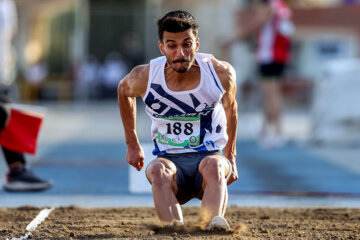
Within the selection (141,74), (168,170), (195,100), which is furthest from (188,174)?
(141,74)

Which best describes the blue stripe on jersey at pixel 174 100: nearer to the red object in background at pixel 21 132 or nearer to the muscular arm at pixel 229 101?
the muscular arm at pixel 229 101

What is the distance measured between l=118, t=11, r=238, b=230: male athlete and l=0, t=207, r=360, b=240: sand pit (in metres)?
0.21

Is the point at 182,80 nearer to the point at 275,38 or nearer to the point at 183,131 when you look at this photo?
the point at 183,131

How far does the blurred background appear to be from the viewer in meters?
7.31

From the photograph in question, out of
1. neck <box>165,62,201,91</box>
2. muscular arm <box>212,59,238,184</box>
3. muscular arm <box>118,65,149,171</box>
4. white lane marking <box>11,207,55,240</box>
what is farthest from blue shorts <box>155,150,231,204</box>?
white lane marking <box>11,207,55,240</box>

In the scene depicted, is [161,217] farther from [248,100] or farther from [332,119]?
[248,100]

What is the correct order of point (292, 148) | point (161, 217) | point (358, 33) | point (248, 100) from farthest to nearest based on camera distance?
point (358, 33), point (248, 100), point (292, 148), point (161, 217)

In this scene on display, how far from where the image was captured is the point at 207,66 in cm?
436

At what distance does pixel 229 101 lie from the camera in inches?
174

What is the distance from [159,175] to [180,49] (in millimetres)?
752

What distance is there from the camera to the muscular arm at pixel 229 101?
4352 mm

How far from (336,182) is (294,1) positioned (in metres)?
18.0

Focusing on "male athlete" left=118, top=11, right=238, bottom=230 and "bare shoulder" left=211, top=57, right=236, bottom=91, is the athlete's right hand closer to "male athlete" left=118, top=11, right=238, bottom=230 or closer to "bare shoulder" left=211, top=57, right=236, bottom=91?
"male athlete" left=118, top=11, right=238, bottom=230

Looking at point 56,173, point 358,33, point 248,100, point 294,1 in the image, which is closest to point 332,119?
point 56,173
